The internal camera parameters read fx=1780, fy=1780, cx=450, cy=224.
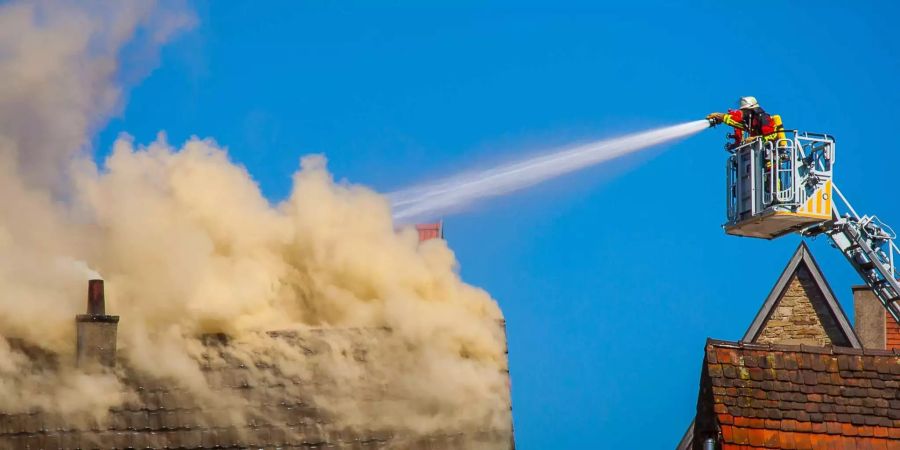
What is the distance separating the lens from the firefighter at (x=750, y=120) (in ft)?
104

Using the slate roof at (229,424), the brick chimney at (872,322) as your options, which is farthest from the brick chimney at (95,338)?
the brick chimney at (872,322)

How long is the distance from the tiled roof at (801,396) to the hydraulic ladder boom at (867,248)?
8217 millimetres

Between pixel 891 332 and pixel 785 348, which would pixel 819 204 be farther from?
pixel 785 348

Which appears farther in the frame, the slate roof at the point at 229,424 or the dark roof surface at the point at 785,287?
the dark roof surface at the point at 785,287

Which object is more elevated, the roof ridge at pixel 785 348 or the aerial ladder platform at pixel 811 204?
the aerial ladder platform at pixel 811 204

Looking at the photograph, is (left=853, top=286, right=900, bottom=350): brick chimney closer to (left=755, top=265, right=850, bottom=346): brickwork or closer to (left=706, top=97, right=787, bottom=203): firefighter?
(left=755, top=265, right=850, bottom=346): brickwork

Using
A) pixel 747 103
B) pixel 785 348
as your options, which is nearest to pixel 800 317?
pixel 747 103

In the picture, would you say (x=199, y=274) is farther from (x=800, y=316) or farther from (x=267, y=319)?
(x=800, y=316)

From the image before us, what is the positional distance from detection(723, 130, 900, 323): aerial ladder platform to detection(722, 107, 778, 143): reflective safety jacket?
196 mm

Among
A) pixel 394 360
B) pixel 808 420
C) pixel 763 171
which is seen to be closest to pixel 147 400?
pixel 394 360

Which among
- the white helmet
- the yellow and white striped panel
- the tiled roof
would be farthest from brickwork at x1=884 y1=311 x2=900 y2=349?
the tiled roof

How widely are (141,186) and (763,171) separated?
38.7 feet

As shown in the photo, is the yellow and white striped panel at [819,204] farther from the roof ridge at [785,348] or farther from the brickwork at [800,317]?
the roof ridge at [785,348]

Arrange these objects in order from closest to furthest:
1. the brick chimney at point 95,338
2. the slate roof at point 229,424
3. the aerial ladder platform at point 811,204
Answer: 1. the slate roof at point 229,424
2. the brick chimney at point 95,338
3. the aerial ladder platform at point 811,204
